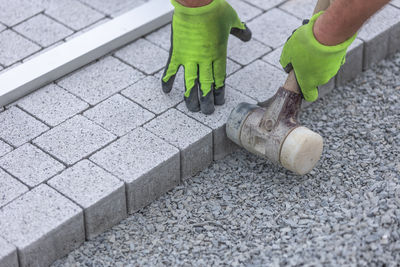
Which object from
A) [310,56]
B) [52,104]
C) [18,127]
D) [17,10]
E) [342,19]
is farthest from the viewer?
[17,10]

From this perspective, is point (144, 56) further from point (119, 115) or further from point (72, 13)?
point (72, 13)

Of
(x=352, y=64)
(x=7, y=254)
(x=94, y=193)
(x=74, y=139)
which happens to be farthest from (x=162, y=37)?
(x=7, y=254)

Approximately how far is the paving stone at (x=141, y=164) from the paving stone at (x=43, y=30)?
102 centimetres

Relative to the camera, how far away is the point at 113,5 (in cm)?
469

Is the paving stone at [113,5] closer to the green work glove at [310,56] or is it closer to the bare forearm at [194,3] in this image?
the bare forearm at [194,3]

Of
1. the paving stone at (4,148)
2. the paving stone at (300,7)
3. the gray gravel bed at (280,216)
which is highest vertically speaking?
the paving stone at (300,7)

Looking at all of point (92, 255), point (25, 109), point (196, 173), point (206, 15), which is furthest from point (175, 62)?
point (92, 255)

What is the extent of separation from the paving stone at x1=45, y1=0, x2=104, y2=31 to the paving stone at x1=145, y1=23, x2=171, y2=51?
39 cm

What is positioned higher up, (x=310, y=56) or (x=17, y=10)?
(x=310, y=56)

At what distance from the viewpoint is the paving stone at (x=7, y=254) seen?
10.0 feet

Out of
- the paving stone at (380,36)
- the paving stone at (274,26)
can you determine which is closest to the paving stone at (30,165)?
the paving stone at (274,26)

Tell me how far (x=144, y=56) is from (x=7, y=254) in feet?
5.12

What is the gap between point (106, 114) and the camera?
3.81 meters

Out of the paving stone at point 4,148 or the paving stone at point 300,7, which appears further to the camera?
the paving stone at point 300,7
